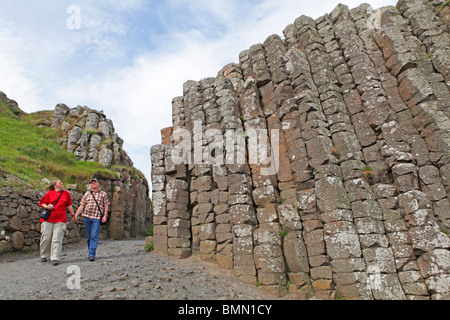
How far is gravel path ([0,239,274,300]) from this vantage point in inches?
A: 277

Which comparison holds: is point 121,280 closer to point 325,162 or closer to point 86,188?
point 325,162

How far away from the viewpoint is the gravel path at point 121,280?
23.0ft

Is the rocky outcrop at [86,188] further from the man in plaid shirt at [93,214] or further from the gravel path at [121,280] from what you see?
the man in plaid shirt at [93,214]

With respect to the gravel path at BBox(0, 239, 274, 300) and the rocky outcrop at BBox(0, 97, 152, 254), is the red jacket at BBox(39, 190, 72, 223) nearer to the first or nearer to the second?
the gravel path at BBox(0, 239, 274, 300)

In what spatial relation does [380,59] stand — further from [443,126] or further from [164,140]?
[164,140]

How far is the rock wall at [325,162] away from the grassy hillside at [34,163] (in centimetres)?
822

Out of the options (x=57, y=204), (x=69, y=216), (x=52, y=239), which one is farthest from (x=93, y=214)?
(x=69, y=216)

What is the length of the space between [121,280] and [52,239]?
10.9 ft

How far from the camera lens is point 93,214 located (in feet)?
34.3

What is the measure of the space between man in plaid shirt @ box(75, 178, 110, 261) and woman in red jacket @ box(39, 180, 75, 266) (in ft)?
2.03

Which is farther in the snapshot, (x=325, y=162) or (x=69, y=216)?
(x=69, y=216)

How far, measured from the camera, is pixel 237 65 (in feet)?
47.7
